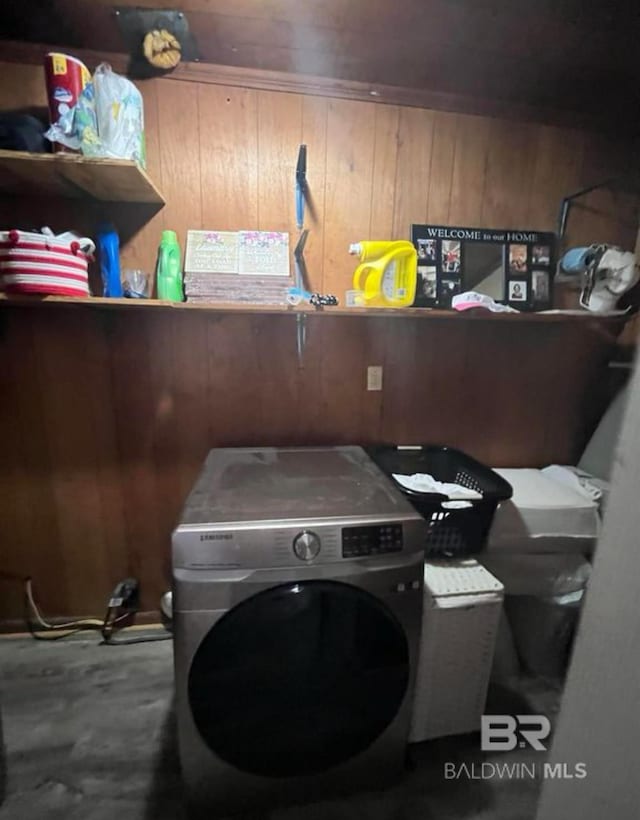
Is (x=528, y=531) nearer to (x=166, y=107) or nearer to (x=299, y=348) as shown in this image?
(x=299, y=348)

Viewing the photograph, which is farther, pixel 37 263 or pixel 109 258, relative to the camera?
pixel 109 258

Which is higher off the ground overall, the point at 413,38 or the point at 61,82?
the point at 413,38

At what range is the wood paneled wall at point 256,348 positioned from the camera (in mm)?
1415

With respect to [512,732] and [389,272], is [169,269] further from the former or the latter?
[512,732]

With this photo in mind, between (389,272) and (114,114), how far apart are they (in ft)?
3.21

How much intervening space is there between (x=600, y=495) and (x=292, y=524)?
1341 mm

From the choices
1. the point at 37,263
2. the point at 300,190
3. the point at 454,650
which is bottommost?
the point at 454,650

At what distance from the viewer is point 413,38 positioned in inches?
48.8

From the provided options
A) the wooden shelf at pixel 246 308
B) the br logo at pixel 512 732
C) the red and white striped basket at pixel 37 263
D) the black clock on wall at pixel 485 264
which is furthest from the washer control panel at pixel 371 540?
the red and white striped basket at pixel 37 263

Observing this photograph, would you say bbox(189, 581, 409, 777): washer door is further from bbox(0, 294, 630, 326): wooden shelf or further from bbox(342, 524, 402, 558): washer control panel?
bbox(0, 294, 630, 326): wooden shelf

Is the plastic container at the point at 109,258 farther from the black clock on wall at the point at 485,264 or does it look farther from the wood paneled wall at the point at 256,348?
the black clock on wall at the point at 485,264

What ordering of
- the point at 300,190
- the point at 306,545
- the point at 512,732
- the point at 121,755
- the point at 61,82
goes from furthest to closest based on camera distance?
1. the point at 300,190
2. the point at 512,732
3. the point at 121,755
4. the point at 61,82
5. the point at 306,545

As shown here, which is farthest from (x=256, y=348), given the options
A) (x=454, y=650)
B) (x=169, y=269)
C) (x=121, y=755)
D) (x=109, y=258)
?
(x=121, y=755)

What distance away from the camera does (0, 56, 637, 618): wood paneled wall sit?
1415mm
